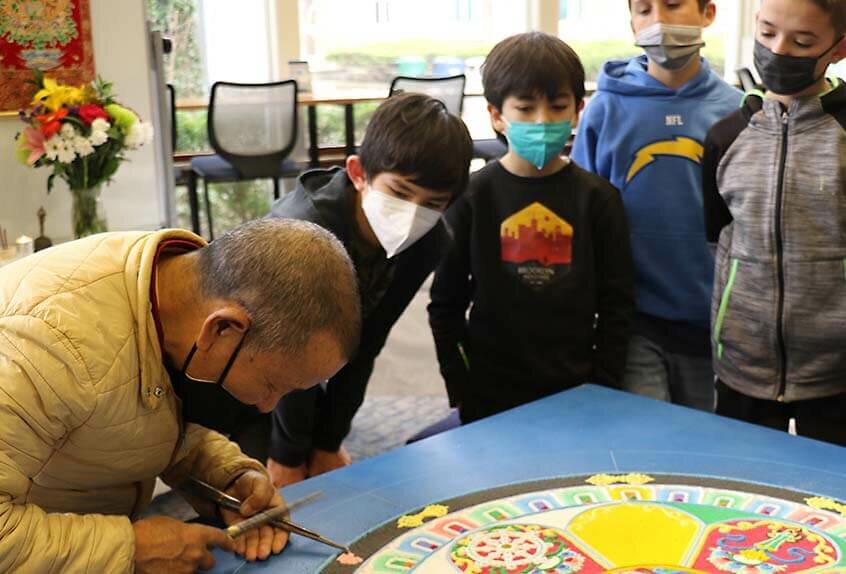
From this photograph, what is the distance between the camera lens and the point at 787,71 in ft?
7.25

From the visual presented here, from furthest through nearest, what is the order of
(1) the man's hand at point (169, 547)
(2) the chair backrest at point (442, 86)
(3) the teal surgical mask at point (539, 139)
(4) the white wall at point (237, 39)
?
1. (4) the white wall at point (237, 39)
2. (2) the chair backrest at point (442, 86)
3. (3) the teal surgical mask at point (539, 139)
4. (1) the man's hand at point (169, 547)

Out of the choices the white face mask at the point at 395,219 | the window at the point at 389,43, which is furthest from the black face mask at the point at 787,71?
the window at the point at 389,43

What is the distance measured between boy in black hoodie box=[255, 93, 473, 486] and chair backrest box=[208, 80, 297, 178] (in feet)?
13.3

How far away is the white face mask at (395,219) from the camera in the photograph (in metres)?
2.15

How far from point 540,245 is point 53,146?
1.77 meters

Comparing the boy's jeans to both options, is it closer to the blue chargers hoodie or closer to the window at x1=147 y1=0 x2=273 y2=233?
the blue chargers hoodie

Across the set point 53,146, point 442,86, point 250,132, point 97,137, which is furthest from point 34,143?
point 442,86

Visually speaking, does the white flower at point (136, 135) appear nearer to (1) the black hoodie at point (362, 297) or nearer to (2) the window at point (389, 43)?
(1) the black hoodie at point (362, 297)

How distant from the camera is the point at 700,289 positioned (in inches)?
99.8

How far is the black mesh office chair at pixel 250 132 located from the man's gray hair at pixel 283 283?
16.2 ft

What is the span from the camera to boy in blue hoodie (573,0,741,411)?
2.53m

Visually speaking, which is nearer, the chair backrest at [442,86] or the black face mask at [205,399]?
the black face mask at [205,399]

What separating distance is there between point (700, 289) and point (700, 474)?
0.80m

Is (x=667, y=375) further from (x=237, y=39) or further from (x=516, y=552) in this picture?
(x=237, y=39)
